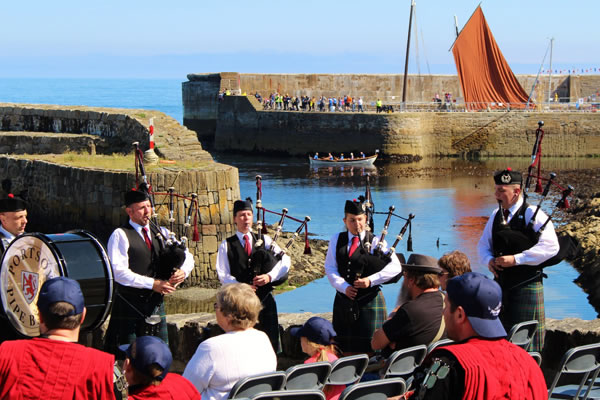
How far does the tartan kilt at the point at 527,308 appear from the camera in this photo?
5.86 meters

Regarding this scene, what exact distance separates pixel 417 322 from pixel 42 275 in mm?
2134

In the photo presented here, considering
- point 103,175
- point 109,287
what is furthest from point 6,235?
point 103,175

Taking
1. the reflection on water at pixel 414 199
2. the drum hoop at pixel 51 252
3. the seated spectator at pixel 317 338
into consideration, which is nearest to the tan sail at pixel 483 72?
the reflection on water at pixel 414 199

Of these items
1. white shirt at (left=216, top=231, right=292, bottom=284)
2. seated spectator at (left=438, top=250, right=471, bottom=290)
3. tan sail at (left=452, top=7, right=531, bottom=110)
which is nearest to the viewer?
seated spectator at (left=438, top=250, right=471, bottom=290)

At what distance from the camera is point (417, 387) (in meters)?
3.24

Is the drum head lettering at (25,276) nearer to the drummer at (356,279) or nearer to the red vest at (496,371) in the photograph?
the drummer at (356,279)

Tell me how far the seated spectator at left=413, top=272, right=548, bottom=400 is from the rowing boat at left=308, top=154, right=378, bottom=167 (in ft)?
137

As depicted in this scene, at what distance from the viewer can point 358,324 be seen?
6.02m

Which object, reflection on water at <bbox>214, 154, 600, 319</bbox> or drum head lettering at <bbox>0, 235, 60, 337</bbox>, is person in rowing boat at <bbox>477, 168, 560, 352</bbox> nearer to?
drum head lettering at <bbox>0, 235, 60, 337</bbox>

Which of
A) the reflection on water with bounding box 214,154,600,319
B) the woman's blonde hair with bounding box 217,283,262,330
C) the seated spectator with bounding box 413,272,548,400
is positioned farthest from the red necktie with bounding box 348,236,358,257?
the reflection on water with bounding box 214,154,600,319

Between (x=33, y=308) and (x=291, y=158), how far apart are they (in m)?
45.4

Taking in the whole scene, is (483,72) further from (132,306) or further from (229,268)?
(132,306)

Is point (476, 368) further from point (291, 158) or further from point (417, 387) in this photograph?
point (291, 158)

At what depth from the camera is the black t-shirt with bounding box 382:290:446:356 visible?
15.8 feet
